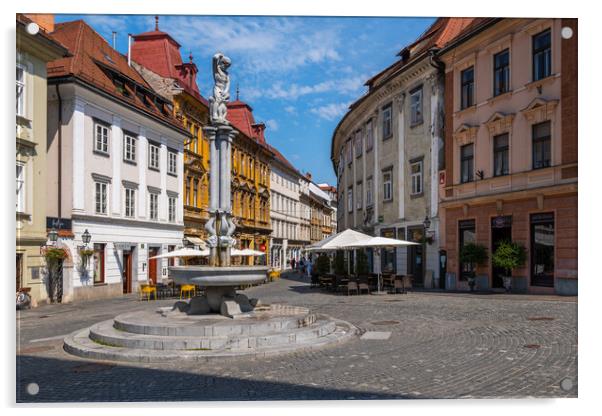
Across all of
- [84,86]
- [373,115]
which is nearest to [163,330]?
[84,86]

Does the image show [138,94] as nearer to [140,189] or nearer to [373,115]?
[140,189]

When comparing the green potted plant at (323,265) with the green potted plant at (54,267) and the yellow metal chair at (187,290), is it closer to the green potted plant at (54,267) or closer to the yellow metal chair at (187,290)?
the yellow metal chair at (187,290)

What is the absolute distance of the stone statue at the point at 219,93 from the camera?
1052 centimetres

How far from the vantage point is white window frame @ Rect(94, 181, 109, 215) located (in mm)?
14959

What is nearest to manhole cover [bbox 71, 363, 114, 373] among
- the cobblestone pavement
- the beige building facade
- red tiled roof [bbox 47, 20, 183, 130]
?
the cobblestone pavement

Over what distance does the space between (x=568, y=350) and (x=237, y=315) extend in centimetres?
523

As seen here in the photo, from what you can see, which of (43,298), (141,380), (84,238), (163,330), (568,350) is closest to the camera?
(141,380)

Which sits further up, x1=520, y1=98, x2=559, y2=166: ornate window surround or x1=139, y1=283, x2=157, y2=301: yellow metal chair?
x1=520, y1=98, x2=559, y2=166: ornate window surround

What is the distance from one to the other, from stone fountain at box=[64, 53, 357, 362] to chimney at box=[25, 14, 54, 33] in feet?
9.94

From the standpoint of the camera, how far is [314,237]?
46250 mm

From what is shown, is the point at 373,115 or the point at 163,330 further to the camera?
the point at 373,115

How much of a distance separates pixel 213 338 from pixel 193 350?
1.15ft

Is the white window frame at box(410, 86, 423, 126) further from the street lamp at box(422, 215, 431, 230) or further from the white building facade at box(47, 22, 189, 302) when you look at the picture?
the white building facade at box(47, 22, 189, 302)

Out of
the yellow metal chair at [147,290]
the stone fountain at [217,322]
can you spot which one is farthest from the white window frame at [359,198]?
the stone fountain at [217,322]
